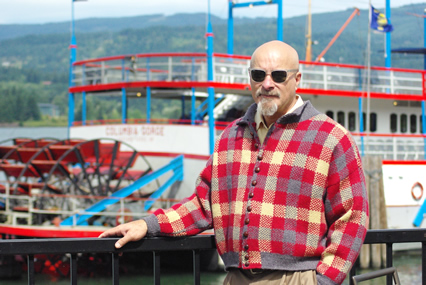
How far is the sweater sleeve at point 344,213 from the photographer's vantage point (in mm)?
2352

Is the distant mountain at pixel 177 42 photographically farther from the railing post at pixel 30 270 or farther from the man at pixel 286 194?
the railing post at pixel 30 270

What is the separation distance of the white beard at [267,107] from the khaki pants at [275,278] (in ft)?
1.86

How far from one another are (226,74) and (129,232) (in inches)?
492

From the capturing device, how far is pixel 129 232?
100 inches

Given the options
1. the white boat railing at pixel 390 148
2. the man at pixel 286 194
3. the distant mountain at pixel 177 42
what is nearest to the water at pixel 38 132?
the distant mountain at pixel 177 42

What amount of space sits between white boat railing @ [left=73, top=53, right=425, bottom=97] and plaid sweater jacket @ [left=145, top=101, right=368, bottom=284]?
1212 cm

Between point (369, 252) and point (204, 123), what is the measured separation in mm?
4506

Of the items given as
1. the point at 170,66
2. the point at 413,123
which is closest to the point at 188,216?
the point at 170,66

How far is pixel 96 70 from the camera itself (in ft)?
54.6

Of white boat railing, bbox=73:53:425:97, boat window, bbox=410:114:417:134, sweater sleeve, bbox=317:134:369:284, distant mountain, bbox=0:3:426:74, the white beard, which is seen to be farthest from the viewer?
distant mountain, bbox=0:3:426:74

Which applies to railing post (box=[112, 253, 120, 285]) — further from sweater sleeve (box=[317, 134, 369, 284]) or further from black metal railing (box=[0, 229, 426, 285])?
sweater sleeve (box=[317, 134, 369, 284])

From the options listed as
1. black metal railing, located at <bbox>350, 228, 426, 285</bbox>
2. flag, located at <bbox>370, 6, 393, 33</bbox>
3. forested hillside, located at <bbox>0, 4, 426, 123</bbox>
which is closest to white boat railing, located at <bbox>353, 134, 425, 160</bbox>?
flag, located at <bbox>370, 6, 393, 33</bbox>

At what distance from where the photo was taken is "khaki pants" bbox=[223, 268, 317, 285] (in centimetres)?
241

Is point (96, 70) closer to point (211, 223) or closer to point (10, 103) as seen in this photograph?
point (211, 223)
